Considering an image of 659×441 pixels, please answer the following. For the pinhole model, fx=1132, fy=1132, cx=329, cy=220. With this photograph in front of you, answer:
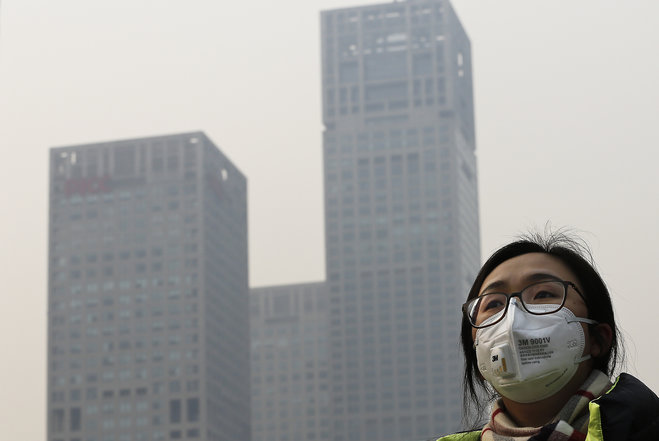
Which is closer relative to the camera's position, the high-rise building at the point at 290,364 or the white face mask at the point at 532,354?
the white face mask at the point at 532,354

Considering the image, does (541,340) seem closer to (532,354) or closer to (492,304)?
(532,354)

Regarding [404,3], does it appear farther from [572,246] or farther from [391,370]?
[572,246]

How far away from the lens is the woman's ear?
6.36 ft

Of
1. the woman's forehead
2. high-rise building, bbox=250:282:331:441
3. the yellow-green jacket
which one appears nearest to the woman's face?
the woman's forehead

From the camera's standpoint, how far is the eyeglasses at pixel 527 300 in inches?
74.1

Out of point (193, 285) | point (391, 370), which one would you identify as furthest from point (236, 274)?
point (391, 370)

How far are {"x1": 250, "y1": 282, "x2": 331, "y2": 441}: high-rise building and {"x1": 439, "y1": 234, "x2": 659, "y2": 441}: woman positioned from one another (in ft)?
449

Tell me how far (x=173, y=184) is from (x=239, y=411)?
24.1 m

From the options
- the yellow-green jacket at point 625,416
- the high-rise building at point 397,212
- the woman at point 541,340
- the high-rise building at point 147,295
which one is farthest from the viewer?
the high-rise building at point 397,212

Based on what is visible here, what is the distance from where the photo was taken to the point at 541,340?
1.84 metres

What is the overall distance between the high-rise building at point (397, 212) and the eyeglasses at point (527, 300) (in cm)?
12013

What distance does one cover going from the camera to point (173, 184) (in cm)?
11662

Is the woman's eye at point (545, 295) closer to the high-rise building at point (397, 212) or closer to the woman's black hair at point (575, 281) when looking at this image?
the woman's black hair at point (575, 281)

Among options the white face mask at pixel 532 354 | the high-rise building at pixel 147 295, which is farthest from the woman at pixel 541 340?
the high-rise building at pixel 147 295
